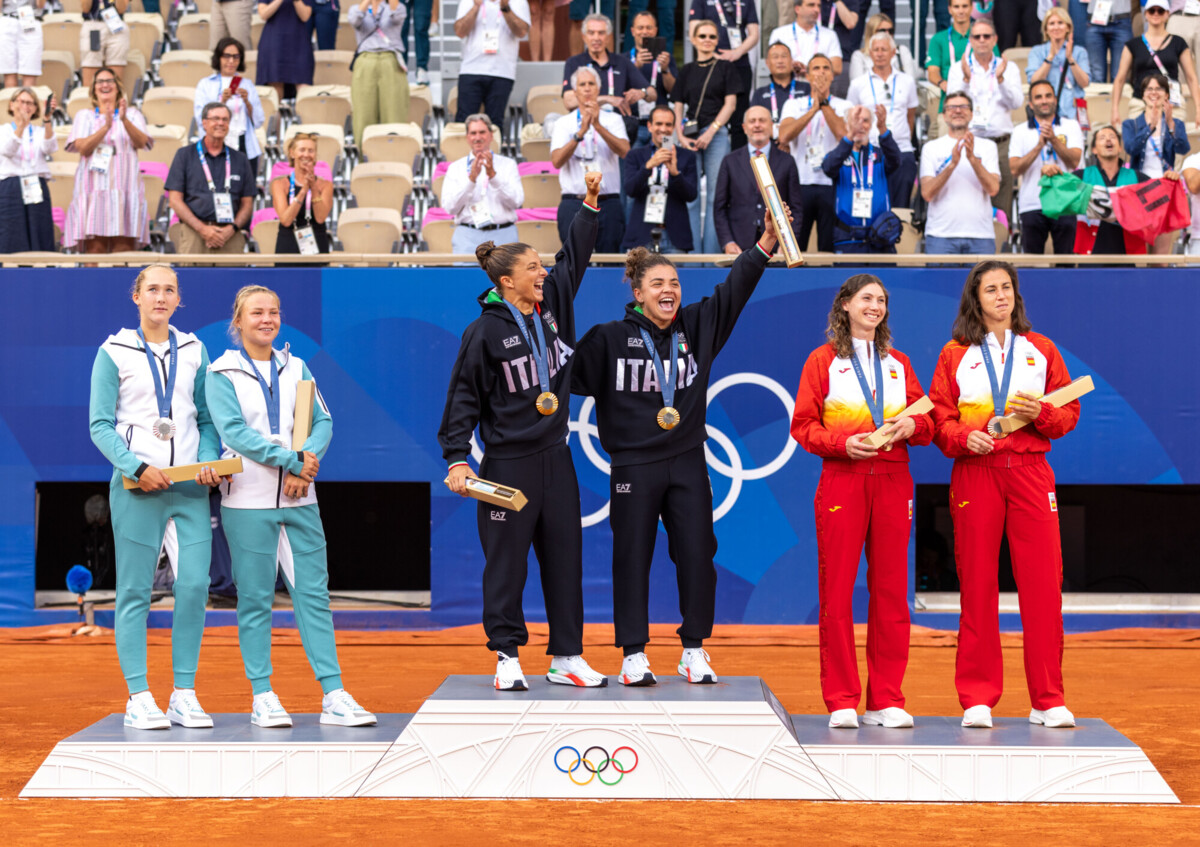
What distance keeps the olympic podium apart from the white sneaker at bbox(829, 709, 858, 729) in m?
0.29

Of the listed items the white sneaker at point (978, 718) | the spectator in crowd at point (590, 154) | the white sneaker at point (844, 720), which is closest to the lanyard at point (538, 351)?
the white sneaker at point (844, 720)

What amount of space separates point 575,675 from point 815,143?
6.16 metres

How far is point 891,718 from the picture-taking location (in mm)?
6039

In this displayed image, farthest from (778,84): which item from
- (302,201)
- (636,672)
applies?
(636,672)

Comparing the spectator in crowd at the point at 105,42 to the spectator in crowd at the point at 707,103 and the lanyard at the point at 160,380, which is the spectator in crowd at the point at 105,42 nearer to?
the spectator in crowd at the point at 707,103

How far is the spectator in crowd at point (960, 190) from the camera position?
10.4 meters

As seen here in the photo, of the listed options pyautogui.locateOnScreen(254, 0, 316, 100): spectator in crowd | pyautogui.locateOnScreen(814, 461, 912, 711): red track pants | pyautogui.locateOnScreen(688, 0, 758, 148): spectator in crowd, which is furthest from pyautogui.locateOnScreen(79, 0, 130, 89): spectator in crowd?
pyautogui.locateOnScreen(814, 461, 912, 711): red track pants

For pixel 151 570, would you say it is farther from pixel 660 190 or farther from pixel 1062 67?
pixel 1062 67

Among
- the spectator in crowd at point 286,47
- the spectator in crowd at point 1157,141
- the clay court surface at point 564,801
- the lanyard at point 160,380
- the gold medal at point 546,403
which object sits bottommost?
the clay court surface at point 564,801

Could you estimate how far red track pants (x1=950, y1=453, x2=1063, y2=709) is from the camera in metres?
6.13

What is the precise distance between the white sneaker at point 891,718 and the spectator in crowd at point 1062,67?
7.30 meters

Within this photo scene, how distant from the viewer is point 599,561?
33.3 ft

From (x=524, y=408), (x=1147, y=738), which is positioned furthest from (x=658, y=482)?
(x=1147, y=738)

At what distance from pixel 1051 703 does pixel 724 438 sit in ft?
13.9
